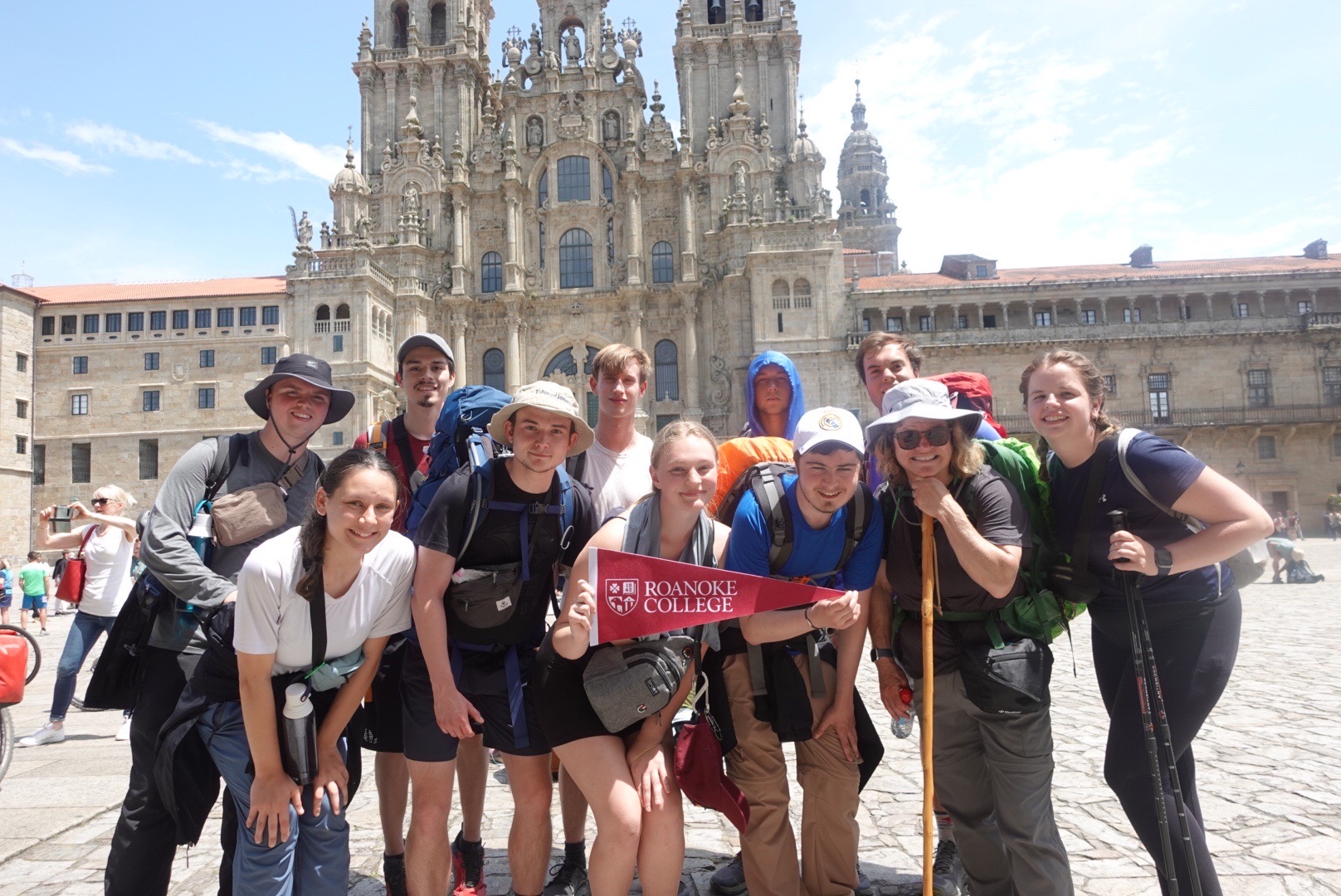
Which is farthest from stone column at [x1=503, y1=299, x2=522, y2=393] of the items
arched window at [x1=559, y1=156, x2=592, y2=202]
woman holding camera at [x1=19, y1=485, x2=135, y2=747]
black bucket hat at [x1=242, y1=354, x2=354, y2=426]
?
black bucket hat at [x1=242, y1=354, x2=354, y2=426]

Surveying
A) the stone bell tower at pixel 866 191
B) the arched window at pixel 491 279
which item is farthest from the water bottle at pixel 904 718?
→ the stone bell tower at pixel 866 191

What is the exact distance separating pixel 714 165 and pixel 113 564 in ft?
113

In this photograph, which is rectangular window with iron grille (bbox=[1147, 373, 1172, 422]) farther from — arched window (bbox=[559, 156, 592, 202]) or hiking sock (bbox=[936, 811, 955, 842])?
hiking sock (bbox=[936, 811, 955, 842])

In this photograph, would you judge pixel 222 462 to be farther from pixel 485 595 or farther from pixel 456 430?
pixel 485 595

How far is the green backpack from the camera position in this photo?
321 centimetres

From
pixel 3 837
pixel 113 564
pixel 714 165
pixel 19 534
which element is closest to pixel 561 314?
pixel 714 165

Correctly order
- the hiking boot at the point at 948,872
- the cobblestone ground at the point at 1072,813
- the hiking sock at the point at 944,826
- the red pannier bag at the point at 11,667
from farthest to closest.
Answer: the red pannier bag at the point at 11,667
the hiking sock at the point at 944,826
the cobblestone ground at the point at 1072,813
the hiking boot at the point at 948,872

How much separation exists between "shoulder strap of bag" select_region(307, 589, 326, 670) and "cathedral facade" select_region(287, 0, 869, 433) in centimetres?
3250

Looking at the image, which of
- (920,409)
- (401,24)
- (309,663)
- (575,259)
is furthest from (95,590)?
(401,24)

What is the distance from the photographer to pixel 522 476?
11.4 ft

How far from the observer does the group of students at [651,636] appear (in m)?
2.99

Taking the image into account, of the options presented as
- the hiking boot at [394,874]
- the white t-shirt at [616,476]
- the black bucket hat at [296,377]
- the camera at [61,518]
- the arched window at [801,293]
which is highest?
the arched window at [801,293]

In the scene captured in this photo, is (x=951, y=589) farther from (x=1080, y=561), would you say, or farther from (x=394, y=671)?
(x=394, y=671)

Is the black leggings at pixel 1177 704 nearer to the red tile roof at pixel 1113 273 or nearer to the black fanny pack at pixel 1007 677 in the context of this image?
the black fanny pack at pixel 1007 677
